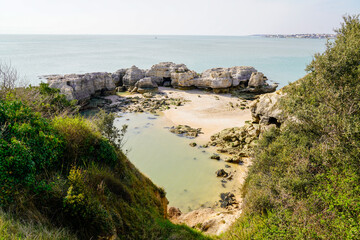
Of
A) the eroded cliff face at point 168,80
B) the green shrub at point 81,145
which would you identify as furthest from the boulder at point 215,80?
the green shrub at point 81,145

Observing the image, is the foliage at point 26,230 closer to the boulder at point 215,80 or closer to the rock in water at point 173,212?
the rock in water at point 173,212

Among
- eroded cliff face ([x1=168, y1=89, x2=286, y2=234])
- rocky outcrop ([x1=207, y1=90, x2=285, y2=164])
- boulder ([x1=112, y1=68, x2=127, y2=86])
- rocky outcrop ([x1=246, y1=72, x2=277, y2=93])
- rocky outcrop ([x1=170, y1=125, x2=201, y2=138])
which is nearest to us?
eroded cliff face ([x1=168, y1=89, x2=286, y2=234])

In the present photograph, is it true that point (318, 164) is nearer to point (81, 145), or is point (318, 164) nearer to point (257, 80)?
point (81, 145)

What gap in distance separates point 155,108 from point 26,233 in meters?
35.0

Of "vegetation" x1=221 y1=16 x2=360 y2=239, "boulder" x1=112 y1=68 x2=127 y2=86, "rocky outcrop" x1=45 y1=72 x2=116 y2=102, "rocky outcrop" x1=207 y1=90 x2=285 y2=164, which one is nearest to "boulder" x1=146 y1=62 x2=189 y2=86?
"boulder" x1=112 y1=68 x2=127 y2=86

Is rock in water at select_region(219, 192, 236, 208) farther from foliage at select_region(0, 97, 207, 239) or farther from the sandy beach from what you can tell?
the sandy beach

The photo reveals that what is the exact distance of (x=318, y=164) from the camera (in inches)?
388

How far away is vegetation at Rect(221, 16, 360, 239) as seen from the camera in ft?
23.7

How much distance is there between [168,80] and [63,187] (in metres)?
51.1

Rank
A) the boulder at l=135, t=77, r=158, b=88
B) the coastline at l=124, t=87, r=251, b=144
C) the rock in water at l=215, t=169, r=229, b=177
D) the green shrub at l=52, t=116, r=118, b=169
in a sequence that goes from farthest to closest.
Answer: the boulder at l=135, t=77, r=158, b=88 < the coastline at l=124, t=87, r=251, b=144 < the rock in water at l=215, t=169, r=229, b=177 < the green shrub at l=52, t=116, r=118, b=169

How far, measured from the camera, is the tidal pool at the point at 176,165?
17.5m

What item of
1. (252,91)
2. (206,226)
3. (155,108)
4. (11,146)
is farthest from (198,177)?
(252,91)

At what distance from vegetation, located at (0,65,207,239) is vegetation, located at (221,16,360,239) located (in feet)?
14.0

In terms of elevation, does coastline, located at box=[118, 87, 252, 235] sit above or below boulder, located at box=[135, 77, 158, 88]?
below
